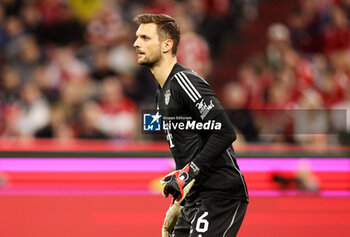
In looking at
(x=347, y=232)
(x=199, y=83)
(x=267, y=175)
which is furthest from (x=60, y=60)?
(x=199, y=83)

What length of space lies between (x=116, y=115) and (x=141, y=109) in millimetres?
343

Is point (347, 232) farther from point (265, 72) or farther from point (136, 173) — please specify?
point (265, 72)

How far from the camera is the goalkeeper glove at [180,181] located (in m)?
3.19

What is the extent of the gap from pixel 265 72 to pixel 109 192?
3692 mm

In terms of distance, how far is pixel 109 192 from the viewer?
228 inches

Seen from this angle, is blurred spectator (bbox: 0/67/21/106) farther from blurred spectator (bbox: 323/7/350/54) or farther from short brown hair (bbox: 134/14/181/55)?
short brown hair (bbox: 134/14/181/55)

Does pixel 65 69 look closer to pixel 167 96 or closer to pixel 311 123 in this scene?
pixel 311 123

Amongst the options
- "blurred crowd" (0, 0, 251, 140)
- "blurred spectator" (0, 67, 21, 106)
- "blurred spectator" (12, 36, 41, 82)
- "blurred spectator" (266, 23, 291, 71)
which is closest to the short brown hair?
"blurred crowd" (0, 0, 251, 140)

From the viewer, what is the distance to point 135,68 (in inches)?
357

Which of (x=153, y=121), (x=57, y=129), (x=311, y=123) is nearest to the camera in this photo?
(x=153, y=121)

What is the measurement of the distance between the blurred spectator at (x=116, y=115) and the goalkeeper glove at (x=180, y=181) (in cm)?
427

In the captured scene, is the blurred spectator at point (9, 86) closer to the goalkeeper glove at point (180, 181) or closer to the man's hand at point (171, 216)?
the man's hand at point (171, 216)

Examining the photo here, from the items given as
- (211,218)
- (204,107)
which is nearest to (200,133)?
(204,107)

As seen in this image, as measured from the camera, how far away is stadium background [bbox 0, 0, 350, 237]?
548 centimetres
